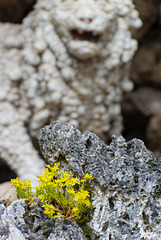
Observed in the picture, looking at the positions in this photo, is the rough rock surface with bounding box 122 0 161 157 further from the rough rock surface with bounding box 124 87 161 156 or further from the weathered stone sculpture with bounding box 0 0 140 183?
the weathered stone sculpture with bounding box 0 0 140 183

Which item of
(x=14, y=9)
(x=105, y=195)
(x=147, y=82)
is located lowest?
(x=105, y=195)

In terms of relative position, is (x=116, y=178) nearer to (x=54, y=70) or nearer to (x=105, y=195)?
(x=105, y=195)

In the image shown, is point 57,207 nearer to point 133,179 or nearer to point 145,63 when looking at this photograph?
point 133,179

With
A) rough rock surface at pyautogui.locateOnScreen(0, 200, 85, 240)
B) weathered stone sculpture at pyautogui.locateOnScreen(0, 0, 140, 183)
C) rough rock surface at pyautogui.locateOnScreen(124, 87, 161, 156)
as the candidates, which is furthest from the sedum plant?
rough rock surface at pyautogui.locateOnScreen(124, 87, 161, 156)

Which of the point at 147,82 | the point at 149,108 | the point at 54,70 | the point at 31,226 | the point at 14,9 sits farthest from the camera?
the point at 147,82

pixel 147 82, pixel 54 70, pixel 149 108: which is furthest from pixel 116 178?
pixel 147 82

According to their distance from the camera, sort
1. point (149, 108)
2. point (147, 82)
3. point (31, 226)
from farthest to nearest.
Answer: point (147, 82) → point (149, 108) → point (31, 226)

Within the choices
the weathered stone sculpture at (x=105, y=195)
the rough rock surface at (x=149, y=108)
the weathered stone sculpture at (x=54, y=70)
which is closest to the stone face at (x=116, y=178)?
the weathered stone sculpture at (x=105, y=195)

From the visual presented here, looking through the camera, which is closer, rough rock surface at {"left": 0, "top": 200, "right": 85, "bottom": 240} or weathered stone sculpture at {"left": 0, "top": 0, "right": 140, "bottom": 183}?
rough rock surface at {"left": 0, "top": 200, "right": 85, "bottom": 240}
